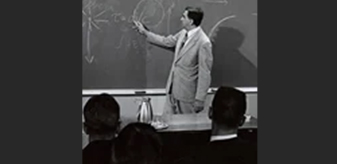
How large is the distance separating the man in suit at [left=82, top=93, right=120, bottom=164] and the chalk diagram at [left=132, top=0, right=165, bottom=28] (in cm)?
35

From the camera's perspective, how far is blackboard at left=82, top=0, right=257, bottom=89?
198 centimetres

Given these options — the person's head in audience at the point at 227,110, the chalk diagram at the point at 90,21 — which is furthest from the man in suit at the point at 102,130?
the person's head in audience at the point at 227,110

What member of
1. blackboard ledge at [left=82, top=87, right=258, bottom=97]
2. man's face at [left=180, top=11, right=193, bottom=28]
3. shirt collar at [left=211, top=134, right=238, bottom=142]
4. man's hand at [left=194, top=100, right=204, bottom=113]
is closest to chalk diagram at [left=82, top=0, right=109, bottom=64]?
blackboard ledge at [left=82, top=87, right=258, bottom=97]

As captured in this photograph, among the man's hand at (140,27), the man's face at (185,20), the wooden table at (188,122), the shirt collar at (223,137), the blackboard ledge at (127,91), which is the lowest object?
the shirt collar at (223,137)

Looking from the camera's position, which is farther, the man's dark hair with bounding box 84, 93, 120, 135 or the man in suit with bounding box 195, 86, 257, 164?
the man in suit with bounding box 195, 86, 257, 164

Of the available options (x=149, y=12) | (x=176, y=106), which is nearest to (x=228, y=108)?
(x=176, y=106)

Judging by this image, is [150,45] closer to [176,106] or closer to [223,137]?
[176,106]

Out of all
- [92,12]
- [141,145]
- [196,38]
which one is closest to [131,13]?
[92,12]

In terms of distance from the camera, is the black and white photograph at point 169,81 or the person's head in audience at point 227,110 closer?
the black and white photograph at point 169,81

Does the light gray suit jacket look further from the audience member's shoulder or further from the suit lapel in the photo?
the audience member's shoulder

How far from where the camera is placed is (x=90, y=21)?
1.97 m

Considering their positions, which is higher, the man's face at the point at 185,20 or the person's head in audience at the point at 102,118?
the man's face at the point at 185,20

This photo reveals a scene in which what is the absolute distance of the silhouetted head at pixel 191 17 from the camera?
2.07 m

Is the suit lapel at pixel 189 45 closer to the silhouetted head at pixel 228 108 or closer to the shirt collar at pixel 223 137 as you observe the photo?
the silhouetted head at pixel 228 108
